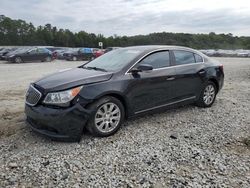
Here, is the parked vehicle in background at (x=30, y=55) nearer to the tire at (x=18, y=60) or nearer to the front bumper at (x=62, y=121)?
the tire at (x=18, y=60)

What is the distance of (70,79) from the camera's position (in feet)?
14.8

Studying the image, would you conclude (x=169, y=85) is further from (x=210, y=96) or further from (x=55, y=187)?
(x=55, y=187)

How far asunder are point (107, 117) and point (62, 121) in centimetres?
79

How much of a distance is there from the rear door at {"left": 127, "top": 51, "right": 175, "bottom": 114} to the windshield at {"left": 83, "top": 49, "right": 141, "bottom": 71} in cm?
26

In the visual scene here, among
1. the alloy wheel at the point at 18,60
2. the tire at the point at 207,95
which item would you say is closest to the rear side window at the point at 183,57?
the tire at the point at 207,95

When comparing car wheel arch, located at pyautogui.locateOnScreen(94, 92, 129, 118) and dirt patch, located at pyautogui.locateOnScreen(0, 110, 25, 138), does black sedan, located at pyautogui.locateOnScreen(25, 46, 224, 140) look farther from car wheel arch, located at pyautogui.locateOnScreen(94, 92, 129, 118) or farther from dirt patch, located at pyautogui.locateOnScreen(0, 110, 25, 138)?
dirt patch, located at pyautogui.locateOnScreen(0, 110, 25, 138)

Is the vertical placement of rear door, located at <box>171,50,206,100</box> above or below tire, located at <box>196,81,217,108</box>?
above

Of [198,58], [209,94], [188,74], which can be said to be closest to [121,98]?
[188,74]

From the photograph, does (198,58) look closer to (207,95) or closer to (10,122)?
(207,95)

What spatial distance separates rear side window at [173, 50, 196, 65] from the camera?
5.86 metres

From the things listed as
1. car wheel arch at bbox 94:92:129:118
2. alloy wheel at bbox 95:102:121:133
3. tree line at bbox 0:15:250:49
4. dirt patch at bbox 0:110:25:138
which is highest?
tree line at bbox 0:15:250:49

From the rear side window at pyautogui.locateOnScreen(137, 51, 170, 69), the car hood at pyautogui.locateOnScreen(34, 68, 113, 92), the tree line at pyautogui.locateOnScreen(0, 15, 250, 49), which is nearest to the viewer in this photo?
the car hood at pyautogui.locateOnScreen(34, 68, 113, 92)

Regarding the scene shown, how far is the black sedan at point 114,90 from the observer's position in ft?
13.9

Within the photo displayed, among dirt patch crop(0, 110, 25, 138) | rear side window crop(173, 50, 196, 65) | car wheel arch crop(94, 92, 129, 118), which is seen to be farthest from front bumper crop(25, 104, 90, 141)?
rear side window crop(173, 50, 196, 65)
